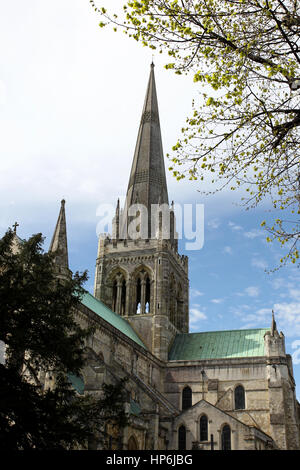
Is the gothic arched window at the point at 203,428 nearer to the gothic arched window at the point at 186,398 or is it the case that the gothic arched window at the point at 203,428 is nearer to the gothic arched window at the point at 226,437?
the gothic arched window at the point at 226,437

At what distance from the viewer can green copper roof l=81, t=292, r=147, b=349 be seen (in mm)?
35772

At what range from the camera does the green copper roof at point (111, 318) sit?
3577 cm

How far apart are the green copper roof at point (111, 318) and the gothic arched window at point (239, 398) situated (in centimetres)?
794

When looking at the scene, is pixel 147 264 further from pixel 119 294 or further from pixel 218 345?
pixel 218 345

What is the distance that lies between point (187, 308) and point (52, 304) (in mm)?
32512

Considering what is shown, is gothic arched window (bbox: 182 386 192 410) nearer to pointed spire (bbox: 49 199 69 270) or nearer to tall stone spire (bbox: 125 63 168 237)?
pointed spire (bbox: 49 199 69 270)

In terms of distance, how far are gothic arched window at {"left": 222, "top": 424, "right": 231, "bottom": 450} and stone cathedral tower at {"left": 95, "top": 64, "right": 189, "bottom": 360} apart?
9764 mm

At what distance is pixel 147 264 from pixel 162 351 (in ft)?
25.4

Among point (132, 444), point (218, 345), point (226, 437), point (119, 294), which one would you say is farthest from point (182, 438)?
point (119, 294)

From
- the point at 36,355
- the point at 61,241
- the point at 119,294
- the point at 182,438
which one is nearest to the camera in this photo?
the point at 36,355

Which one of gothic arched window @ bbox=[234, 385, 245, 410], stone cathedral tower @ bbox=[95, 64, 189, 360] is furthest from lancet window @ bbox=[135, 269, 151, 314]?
gothic arched window @ bbox=[234, 385, 245, 410]

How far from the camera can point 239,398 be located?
37.2 metres

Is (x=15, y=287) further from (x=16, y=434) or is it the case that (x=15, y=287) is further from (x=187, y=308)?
(x=187, y=308)

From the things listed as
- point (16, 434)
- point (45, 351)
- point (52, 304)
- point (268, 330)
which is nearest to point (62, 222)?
point (52, 304)
